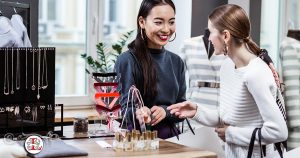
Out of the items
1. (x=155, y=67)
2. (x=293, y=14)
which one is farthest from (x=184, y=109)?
(x=293, y=14)

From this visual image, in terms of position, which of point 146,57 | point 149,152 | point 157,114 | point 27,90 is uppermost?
point 146,57

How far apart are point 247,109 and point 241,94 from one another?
0.06 meters

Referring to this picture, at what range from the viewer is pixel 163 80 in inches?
91.6

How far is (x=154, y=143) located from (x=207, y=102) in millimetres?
1286

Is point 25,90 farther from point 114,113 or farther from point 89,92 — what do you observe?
point 89,92

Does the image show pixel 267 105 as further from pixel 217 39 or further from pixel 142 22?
pixel 142 22

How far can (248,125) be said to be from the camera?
204 centimetres

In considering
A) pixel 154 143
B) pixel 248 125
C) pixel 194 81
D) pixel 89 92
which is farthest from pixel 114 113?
pixel 89 92

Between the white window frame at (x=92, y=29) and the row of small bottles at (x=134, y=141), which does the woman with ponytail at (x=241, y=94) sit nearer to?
the row of small bottles at (x=134, y=141)

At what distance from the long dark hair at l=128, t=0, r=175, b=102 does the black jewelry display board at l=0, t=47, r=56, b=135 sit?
437 mm

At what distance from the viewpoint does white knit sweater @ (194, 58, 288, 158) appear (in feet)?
6.28

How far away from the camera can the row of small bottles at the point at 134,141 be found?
1821 mm

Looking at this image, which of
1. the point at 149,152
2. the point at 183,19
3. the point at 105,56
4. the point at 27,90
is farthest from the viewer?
the point at 183,19

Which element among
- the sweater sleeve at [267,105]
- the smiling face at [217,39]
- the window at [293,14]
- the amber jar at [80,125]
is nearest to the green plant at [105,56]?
the amber jar at [80,125]
